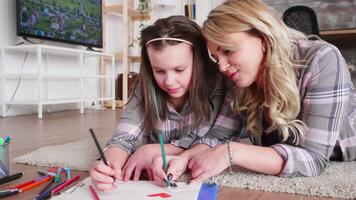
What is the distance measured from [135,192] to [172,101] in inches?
14.9

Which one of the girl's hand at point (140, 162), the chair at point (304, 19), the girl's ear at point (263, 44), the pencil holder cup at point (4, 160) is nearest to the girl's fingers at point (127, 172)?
the girl's hand at point (140, 162)

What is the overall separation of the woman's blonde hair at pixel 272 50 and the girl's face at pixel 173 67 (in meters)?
0.11

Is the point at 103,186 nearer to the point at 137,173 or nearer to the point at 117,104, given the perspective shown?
the point at 137,173

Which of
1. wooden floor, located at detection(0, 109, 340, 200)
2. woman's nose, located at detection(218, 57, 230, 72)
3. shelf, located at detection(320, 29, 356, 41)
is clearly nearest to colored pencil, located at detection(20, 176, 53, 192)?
wooden floor, located at detection(0, 109, 340, 200)

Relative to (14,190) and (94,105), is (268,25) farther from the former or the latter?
(94,105)

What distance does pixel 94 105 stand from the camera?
3793mm

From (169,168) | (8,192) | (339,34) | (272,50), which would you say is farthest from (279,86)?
(339,34)

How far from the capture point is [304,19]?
246 cm

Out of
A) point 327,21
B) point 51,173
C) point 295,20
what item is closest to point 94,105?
point 295,20

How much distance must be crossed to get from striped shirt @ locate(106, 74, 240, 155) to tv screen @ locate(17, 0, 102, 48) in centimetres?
204

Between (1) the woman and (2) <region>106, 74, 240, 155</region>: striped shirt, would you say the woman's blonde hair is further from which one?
(2) <region>106, 74, 240, 155</region>: striped shirt

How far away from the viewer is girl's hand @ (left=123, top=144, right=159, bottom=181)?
→ 83 centimetres

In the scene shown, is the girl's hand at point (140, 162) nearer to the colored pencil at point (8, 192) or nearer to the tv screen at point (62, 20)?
the colored pencil at point (8, 192)

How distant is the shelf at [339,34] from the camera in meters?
3.44
